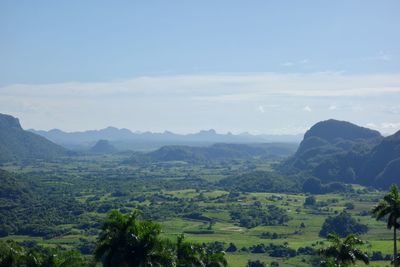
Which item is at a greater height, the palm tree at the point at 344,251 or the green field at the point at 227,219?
the palm tree at the point at 344,251

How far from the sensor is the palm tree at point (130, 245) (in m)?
34.5

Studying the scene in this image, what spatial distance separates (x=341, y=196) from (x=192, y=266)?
164 m

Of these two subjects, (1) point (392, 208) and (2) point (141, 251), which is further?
(1) point (392, 208)

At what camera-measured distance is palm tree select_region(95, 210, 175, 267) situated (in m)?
34.5

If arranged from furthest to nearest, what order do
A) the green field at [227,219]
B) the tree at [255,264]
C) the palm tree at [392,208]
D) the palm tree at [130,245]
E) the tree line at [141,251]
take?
1. the green field at [227,219]
2. the tree at [255,264]
3. the palm tree at [392,208]
4. the tree line at [141,251]
5. the palm tree at [130,245]

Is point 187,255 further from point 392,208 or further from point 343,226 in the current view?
point 343,226

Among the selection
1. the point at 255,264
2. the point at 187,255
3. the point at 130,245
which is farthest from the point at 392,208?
the point at 255,264

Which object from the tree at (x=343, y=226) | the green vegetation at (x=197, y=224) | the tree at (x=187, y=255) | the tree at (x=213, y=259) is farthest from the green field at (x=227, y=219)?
the tree at (x=187, y=255)

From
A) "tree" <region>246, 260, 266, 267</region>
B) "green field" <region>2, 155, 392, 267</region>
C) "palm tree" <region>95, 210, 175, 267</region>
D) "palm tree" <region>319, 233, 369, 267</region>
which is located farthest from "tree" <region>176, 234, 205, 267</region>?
"green field" <region>2, 155, 392, 267</region>

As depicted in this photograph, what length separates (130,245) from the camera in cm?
3469

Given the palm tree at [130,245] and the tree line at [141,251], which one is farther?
the tree line at [141,251]

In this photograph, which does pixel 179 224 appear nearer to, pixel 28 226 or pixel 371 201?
pixel 28 226

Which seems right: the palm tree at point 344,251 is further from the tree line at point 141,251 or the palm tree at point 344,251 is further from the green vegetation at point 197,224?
the green vegetation at point 197,224

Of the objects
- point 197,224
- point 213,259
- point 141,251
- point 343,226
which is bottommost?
point 197,224
